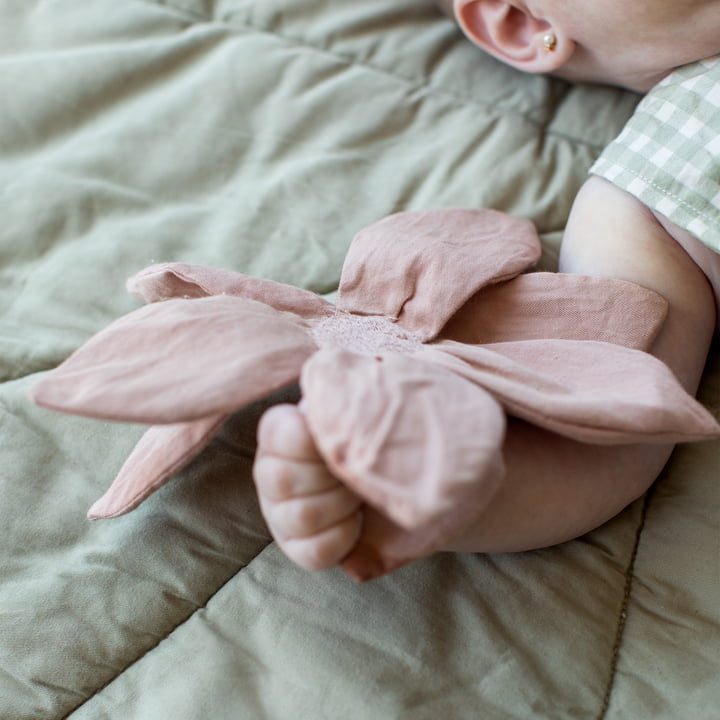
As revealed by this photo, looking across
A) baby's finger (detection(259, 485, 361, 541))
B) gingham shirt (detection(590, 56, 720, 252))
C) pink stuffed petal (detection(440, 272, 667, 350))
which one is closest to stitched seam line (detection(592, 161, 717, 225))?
gingham shirt (detection(590, 56, 720, 252))

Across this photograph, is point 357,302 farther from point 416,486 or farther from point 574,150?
point 574,150

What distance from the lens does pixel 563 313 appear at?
29.2 inches

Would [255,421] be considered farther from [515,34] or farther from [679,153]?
[515,34]

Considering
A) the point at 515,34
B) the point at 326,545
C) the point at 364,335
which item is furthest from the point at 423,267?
the point at 515,34

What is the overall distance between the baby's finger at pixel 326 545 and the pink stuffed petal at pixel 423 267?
23 centimetres

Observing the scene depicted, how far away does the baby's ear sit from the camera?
96 cm

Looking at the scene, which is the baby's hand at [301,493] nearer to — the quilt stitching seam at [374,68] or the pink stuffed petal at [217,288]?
the pink stuffed petal at [217,288]

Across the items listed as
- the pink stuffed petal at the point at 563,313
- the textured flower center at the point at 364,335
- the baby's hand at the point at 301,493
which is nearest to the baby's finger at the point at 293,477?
the baby's hand at the point at 301,493

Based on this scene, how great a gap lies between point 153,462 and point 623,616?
38cm

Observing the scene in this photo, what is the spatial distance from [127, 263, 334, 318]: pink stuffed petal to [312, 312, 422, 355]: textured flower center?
24mm

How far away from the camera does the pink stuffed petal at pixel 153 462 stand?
2.01 feet

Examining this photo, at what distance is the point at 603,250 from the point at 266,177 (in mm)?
395

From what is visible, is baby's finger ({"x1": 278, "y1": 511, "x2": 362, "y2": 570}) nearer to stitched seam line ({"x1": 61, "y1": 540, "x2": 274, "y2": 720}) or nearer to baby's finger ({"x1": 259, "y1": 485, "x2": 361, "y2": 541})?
baby's finger ({"x1": 259, "y1": 485, "x2": 361, "y2": 541})

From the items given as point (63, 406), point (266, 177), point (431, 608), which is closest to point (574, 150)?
point (266, 177)
